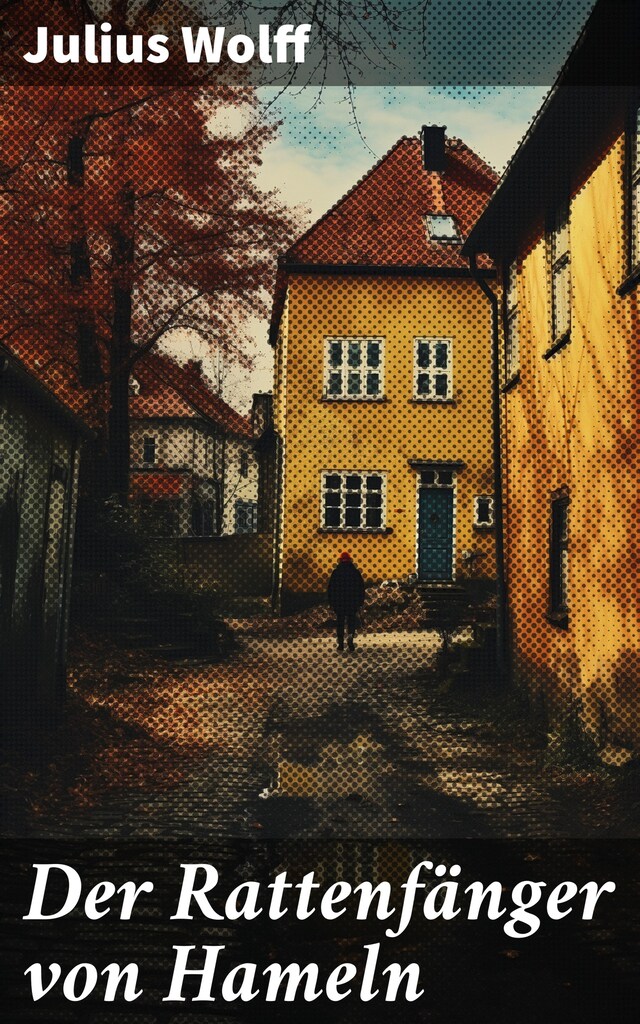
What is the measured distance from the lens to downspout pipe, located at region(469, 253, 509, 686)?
1288 centimetres

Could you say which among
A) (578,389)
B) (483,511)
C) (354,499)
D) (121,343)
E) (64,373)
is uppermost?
(121,343)

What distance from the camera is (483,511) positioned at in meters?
21.8

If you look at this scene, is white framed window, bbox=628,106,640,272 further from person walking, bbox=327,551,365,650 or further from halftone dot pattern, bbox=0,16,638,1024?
person walking, bbox=327,551,365,650

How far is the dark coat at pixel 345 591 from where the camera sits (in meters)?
14.5

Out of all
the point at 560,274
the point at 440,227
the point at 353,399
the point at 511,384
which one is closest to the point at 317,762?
the point at 560,274

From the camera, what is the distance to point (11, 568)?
28.5 feet

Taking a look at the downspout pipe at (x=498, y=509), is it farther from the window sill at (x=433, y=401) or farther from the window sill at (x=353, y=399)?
the window sill at (x=353, y=399)

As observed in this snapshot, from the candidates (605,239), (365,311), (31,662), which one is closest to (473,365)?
(365,311)

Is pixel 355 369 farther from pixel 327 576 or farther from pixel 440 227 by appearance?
pixel 327 576

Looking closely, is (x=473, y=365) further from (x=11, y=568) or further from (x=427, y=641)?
(x=11, y=568)

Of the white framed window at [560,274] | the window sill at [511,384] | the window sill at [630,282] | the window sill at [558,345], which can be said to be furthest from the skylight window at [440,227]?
the window sill at [630,282]

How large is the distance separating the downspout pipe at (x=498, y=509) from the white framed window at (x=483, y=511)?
786cm

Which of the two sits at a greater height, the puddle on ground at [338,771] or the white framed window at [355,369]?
the white framed window at [355,369]

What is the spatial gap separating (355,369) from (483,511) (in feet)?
13.0
